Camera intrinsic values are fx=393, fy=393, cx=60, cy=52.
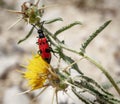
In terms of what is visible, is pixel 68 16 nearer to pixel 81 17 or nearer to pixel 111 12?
pixel 81 17

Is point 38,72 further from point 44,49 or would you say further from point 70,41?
point 70,41

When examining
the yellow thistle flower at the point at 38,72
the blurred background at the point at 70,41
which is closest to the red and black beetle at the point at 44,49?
the yellow thistle flower at the point at 38,72

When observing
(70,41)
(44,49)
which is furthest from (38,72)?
(70,41)

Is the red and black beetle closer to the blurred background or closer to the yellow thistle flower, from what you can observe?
the yellow thistle flower

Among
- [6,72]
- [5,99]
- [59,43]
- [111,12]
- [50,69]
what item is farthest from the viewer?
[111,12]

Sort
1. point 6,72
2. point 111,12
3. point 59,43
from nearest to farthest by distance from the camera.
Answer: point 59,43, point 6,72, point 111,12

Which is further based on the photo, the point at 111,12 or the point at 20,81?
the point at 111,12

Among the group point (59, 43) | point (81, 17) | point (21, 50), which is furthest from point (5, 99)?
→ point (59, 43)
